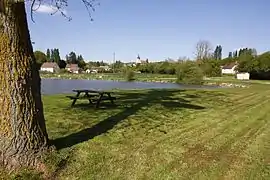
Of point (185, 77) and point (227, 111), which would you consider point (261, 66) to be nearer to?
point (185, 77)

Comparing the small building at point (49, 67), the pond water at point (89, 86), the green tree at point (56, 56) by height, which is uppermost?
the green tree at point (56, 56)

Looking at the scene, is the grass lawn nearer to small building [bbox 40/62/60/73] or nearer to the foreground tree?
the foreground tree

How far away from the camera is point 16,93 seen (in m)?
5.41

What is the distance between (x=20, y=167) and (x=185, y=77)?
5305 cm

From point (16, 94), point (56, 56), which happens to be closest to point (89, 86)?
point (16, 94)

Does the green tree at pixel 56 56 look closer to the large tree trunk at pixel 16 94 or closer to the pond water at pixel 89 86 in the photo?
the pond water at pixel 89 86

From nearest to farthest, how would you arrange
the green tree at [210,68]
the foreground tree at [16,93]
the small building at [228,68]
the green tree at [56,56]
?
the foreground tree at [16,93], the green tree at [210,68], the small building at [228,68], the green tree at [56,56]

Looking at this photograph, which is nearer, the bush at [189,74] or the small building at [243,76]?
the bush at [189,74]

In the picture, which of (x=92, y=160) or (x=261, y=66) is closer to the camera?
(x=92, y=160)

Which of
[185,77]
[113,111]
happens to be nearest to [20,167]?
[113,111]

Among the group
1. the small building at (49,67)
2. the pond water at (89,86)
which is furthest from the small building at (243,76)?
the small building at (49,67)

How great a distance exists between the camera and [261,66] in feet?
235

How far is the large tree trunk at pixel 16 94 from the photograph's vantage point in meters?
5.30

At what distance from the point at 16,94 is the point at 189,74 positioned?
5276 centimetres
